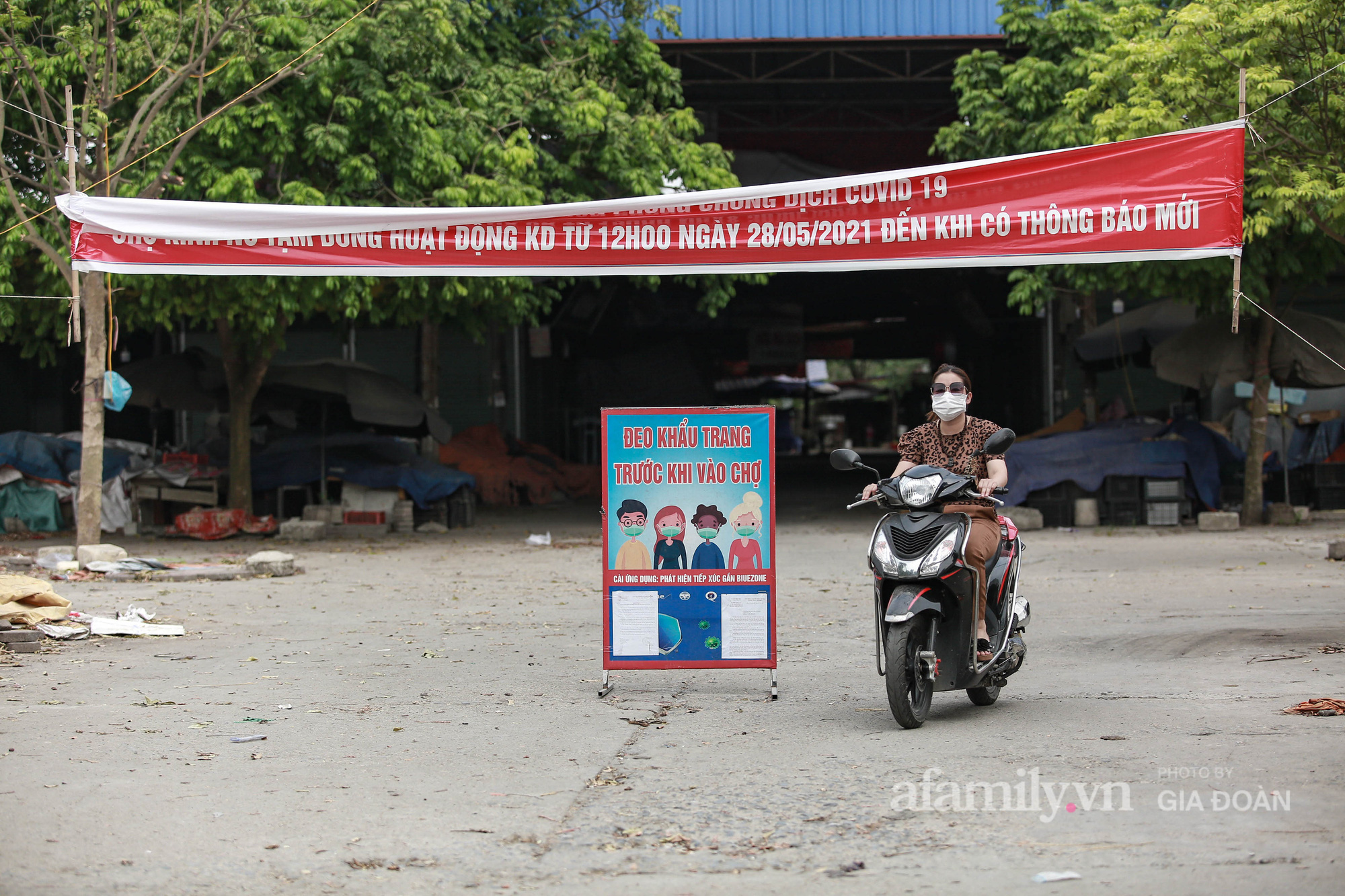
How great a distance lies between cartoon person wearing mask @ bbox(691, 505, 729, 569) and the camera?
22.0ft

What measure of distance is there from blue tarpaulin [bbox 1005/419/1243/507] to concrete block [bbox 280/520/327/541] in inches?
374

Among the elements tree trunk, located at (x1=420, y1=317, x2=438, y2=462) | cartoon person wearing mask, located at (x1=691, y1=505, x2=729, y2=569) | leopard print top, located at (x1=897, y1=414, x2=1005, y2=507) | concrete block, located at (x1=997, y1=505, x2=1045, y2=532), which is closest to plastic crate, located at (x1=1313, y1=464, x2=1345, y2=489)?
concrete block, located at (x1=997, y1=505, x2=1045, y2=532)

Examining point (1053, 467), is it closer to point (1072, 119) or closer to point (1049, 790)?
point (1072, 119)

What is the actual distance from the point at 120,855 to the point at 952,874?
2653 mm

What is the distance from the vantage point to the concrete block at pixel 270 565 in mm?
12695

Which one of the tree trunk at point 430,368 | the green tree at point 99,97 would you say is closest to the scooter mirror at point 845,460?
the green tree at point 99,97

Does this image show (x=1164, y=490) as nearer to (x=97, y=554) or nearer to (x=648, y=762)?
(x=97, y=554)

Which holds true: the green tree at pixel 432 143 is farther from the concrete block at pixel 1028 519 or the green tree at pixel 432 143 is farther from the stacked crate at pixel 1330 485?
the stacked crate at pixel 1330 485

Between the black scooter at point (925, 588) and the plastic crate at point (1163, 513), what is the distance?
40.3 feet

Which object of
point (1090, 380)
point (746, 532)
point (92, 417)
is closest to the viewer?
point (746, 532)

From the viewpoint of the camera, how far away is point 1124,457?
17422 millimetres

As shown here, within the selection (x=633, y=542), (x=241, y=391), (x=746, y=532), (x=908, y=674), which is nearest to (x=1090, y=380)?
(x=241, y=391)

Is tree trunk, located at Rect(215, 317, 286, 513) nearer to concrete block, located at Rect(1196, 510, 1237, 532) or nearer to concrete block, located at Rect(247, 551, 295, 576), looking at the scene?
concrete block, located at Rect(247, 551, 295, 576)

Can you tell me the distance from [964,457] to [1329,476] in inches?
586
